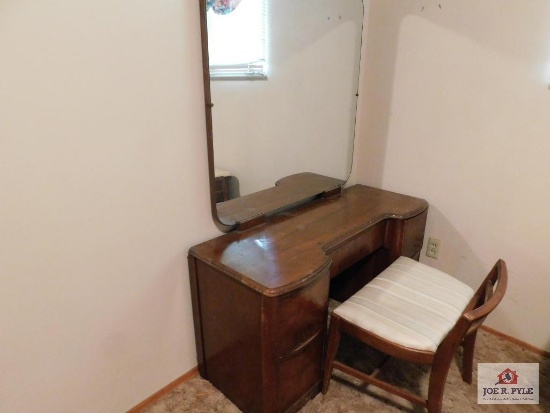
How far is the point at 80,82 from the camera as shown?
986 mm

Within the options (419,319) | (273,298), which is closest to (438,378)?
(419,319)

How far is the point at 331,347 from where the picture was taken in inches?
54.7

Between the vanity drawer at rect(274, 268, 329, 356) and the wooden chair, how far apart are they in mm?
102

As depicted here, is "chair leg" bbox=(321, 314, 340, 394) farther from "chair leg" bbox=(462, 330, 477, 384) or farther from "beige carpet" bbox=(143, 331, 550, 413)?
"chair leg" bbox=(462, 330, 477, 384)

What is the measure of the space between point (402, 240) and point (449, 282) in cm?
31

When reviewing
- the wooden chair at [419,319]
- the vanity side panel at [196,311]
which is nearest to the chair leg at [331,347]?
the wooden chair at [419,319]

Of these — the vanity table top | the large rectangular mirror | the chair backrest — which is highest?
the large rectangular mirror

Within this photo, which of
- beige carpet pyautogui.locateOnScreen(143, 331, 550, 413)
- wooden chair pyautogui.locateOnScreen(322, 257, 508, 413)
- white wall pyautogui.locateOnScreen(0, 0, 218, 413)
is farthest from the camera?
beige carpet pyautogui.locateOnScreen(143, 331, 550, 413)

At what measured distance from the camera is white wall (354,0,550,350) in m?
1.51

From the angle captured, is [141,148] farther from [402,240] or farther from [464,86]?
[464,86]

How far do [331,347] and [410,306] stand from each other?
350mm

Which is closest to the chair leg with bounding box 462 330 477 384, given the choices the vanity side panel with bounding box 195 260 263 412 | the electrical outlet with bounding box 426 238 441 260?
the electrical outlet with bounding box 426 238 441 260

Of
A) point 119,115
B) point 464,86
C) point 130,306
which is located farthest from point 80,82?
point 464,86

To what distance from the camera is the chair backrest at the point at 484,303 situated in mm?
1079
